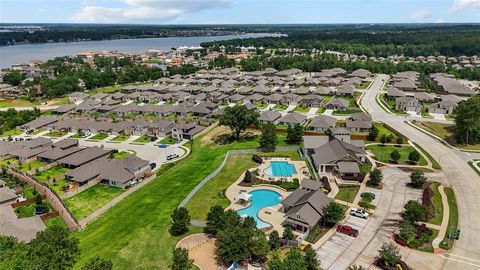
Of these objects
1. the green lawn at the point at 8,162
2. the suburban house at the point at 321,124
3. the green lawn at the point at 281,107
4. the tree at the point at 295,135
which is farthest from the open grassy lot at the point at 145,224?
the green lawn at the point at 281,107

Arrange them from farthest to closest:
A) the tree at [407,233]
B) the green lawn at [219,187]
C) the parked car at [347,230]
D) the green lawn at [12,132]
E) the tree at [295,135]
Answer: the green lawn at [12,132]
the tree at [295,135]
the green lawn at [219,187]
the parked car at [347,230]
the tree at [407,233]

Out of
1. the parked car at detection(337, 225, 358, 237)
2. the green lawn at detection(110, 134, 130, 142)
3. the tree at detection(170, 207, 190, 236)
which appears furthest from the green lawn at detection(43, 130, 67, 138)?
the parked car at detection(337, 225, 358, 237)

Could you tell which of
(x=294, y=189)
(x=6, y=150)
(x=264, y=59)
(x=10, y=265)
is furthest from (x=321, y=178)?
A: (x=264, y=59)

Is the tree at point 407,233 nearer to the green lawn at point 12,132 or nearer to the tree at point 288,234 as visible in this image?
the tree at point 288,234

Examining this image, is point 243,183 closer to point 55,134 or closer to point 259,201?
point 259,201

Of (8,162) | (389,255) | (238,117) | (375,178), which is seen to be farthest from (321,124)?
(8,162)

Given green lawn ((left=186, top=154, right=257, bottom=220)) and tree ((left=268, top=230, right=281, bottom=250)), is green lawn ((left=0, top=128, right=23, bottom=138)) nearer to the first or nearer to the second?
green lawn ((left=186, top=154, right=257, bottom=220))
